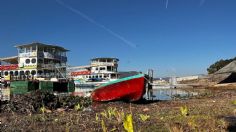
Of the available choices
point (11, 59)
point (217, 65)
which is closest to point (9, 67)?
point (11, 59)

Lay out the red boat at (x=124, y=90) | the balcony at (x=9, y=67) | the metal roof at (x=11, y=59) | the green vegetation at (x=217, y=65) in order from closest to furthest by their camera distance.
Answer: the red boat at (x=124, y=90)
the balcony at (x=9, y=67)
the metal roof at (x=11, y=59)
the green vegetation at (x=217, y=65)

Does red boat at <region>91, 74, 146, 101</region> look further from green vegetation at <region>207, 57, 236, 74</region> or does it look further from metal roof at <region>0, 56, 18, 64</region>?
green vegetation at <region>207, 57, 236, 74</region>

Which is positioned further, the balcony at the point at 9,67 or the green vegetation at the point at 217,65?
the green vegetation at the point at 217,65

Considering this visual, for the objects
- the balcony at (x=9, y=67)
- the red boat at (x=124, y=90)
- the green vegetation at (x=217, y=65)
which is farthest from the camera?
the green vegetation at (x=217, y=65)

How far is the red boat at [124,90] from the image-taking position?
20.0 m

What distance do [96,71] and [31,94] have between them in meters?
38.0

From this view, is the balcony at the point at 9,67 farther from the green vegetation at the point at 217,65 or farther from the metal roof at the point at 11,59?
the green vegetation at the point at 217,65

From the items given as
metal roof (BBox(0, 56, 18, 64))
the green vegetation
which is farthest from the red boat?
the green vegetation

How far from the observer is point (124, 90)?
2034 centimetres

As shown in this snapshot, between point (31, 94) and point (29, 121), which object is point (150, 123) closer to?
point (29, 121)

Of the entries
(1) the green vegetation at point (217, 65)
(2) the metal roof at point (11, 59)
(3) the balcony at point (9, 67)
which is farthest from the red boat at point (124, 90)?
(1) the green vegetation at point (217, 65)

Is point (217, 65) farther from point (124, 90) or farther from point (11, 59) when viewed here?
point (124, 90)

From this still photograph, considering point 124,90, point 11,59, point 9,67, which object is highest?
point 11,59

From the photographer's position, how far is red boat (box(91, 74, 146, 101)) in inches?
789
